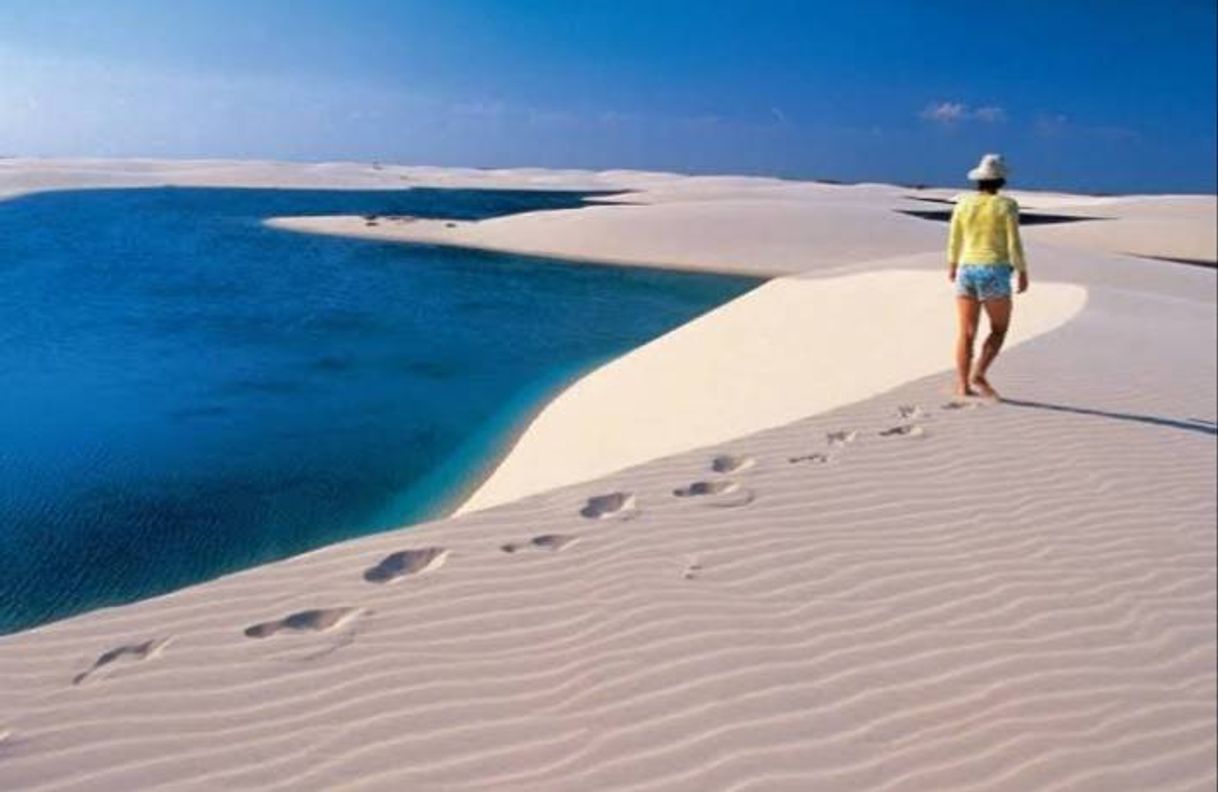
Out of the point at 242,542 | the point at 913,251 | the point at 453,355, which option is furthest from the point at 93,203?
the point at 242,542

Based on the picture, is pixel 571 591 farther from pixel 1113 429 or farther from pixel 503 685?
pixel 1113 429

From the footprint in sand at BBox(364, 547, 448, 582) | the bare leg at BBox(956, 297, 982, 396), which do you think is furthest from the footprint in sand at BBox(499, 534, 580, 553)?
the bare leg at BBox(956, 297, 982, 396)

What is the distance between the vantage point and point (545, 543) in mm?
4762

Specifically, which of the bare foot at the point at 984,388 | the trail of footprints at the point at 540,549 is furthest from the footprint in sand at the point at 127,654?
the bare foot at the point at 984,388

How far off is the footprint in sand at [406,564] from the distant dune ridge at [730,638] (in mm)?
14

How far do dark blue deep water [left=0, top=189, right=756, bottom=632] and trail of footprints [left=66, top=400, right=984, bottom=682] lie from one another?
1939 millimetres

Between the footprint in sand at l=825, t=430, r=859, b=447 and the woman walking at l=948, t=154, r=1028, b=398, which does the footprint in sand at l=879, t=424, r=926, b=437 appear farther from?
the woman walking at l=948, t=154, r=1028, b=398

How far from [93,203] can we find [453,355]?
72.7 ft

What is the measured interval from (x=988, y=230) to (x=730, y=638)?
4.91m

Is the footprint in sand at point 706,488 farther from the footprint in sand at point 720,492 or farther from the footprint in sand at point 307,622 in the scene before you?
the footprint in sand at point 307,622

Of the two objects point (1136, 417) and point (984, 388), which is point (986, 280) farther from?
point (1136, 417)

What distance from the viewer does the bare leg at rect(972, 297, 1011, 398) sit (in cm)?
773

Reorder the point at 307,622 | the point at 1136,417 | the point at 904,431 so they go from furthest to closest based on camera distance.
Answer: the point at 1136,417 → the point at 904,431 → the point at 307,622

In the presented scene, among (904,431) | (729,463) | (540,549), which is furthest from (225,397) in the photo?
(904,431)
